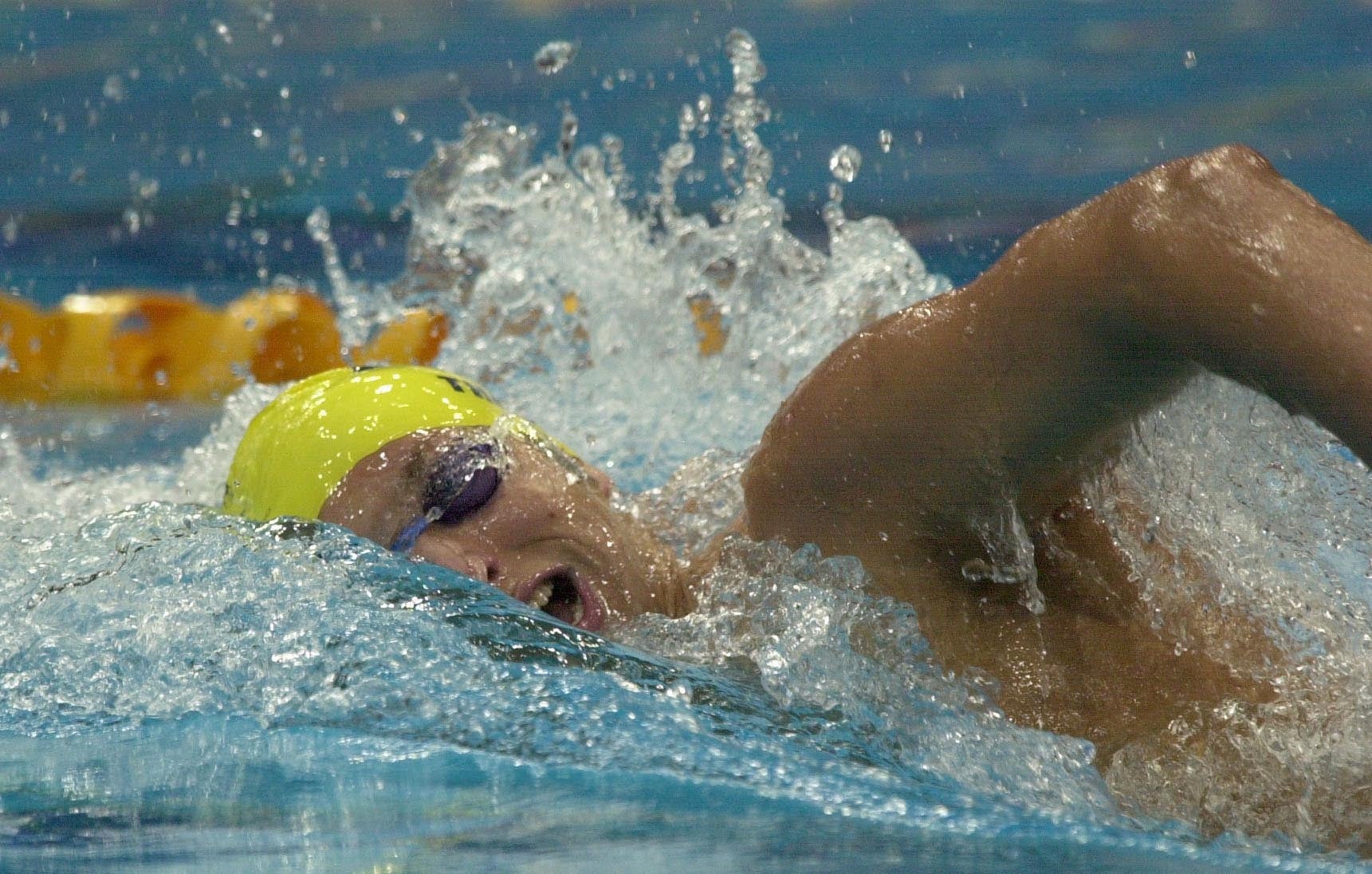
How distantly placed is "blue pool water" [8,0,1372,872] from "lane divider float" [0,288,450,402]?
0.18m

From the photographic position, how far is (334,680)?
4.34 feet

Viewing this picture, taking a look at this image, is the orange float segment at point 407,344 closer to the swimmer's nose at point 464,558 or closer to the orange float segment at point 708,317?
the orange float segment at point 708,317

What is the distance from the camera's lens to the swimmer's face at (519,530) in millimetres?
1508

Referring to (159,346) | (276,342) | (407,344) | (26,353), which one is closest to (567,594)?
(407,344)

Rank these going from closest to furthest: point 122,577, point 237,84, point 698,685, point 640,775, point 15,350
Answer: point 640,775 → point 698,685 → point 122,577 → point 15,350 → point 237,84

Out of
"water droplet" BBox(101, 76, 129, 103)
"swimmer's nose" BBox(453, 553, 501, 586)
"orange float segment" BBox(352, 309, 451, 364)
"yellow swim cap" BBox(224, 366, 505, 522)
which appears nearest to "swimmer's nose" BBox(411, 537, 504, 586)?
"swimmer's nose" BBox(453, 553, 501, 586)

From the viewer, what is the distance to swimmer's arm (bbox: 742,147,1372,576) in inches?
39.0

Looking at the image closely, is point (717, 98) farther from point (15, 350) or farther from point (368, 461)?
point (368, 461)

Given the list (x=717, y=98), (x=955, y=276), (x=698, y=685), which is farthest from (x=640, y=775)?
(x=717, y=98)

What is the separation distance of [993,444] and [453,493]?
57cm

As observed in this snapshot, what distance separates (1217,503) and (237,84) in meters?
6.41

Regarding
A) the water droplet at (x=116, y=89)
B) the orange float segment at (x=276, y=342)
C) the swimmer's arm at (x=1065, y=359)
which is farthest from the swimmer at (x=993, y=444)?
the water droplet at (x=116, y=89)

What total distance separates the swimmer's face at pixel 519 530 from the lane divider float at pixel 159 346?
10.9ft

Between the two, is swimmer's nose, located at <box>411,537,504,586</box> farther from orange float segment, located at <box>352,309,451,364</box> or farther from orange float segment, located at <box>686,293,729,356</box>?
orange float segment, located at <box>352,309,451,364</box>
